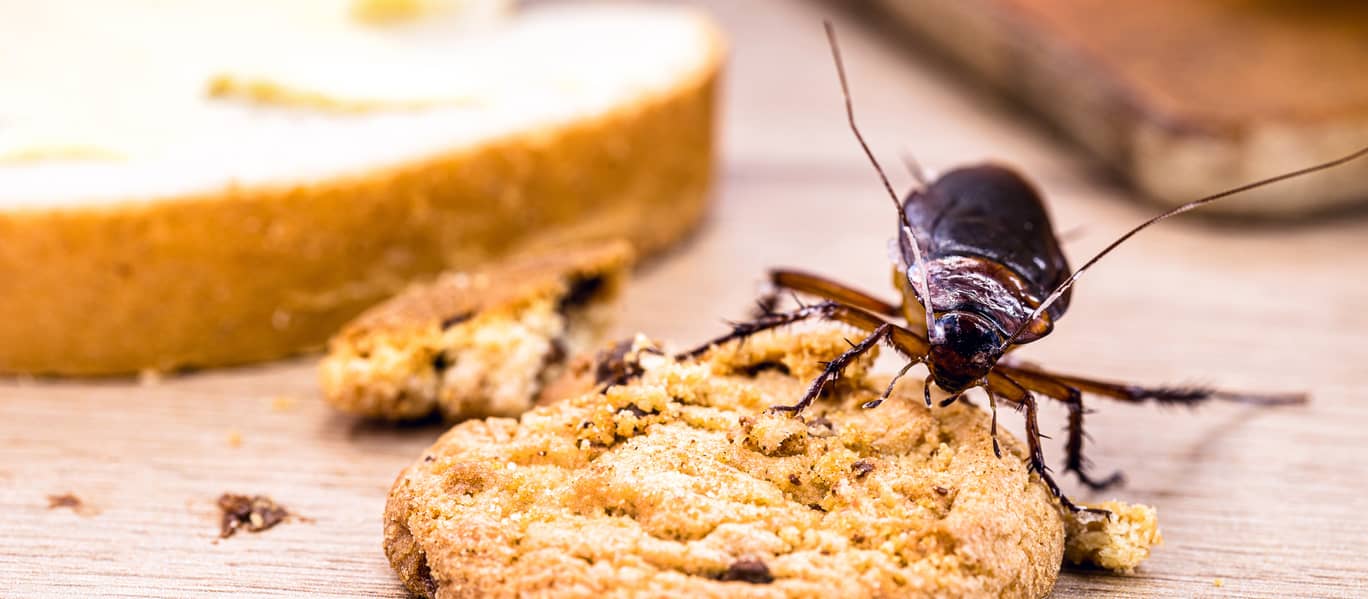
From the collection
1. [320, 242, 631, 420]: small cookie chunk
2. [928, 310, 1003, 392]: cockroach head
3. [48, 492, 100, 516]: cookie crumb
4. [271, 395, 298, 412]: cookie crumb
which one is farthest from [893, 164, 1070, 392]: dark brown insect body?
[48, 492, 100, 516]: cookie crumb

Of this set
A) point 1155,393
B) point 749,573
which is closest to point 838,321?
point 749,573

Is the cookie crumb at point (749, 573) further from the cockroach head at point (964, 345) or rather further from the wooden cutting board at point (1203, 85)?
the wooden cutting board at point (1203, 85)

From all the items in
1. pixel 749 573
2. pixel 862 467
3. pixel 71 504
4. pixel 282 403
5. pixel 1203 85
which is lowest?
pixel 71 504

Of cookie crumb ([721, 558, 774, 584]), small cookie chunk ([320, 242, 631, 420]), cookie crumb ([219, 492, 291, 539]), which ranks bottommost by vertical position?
cookie crumb ([219, 492, 291, 539])

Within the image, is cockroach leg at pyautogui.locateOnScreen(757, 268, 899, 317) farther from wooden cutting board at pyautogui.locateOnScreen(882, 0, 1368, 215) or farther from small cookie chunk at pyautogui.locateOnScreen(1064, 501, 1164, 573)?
wooden cutting board at pyautogui.locateOnScreen(882, 0, 1368, 215)

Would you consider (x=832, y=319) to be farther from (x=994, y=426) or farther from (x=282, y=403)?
(x=282, y=403)

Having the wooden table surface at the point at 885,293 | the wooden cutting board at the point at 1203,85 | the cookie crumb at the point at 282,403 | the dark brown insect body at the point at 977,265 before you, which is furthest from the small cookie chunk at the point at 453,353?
the wooden cutting board at the point at 1203,85
